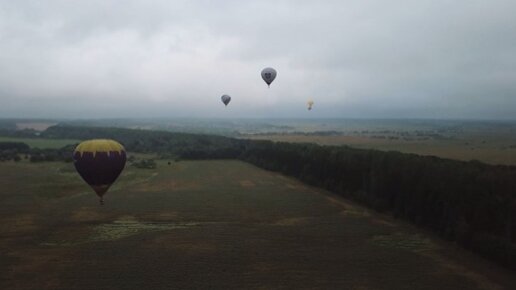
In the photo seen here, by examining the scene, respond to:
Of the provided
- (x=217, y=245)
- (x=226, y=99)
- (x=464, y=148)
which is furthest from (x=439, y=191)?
(x=464, y=148)

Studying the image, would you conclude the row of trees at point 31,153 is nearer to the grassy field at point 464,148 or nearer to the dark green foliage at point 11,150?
the dark green foliage at point 11,150

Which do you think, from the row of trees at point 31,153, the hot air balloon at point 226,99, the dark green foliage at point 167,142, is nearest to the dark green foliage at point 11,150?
the row of trees at point 31,153

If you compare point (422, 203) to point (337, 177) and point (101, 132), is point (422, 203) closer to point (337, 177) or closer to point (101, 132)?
point (337, 177)

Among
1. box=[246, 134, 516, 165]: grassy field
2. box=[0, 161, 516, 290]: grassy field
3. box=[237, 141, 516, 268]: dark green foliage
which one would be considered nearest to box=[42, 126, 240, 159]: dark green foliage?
box=[246, 134, 516, 165]: grassy field

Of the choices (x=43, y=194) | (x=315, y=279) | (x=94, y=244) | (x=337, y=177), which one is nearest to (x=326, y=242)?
(x=315, y=279)

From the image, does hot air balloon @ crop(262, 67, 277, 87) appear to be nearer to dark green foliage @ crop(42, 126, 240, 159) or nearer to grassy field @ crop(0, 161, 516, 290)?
grassy field @ crop(0, 161, 516, 290)
